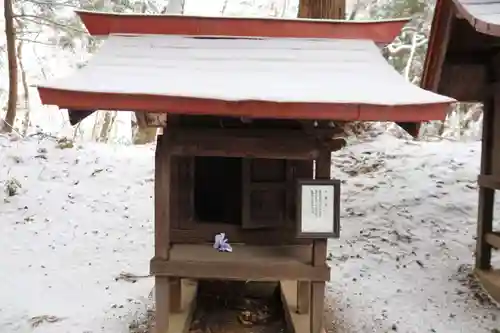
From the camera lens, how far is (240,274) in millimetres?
3686

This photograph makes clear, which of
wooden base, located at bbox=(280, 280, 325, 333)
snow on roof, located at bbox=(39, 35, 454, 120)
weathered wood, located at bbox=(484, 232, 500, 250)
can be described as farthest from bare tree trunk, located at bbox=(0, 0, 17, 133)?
weathered wood, located at bbox=(484, 232, 500, 250)

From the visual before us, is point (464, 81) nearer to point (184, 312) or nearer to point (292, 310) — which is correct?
point (292, 310)

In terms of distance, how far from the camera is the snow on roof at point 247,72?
3125 millimetres

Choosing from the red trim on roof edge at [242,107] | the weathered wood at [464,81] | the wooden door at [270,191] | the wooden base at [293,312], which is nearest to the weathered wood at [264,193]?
the wooden door at [270,191]

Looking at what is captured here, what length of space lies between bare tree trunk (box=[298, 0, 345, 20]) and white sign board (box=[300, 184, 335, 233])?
398 cm

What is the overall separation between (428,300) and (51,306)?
3.22 metres

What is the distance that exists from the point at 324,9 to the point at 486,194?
3.03m

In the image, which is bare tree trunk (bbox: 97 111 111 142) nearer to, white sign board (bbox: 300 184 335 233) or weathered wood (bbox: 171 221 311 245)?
weathered wood (bbox: 171 221 311 245)

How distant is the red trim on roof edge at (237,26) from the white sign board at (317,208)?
3.84 ft

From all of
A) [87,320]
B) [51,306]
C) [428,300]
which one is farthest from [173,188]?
[428,300]

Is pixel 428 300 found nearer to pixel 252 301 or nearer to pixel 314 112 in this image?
pixel 252 301

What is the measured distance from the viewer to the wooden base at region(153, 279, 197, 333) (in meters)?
4.03

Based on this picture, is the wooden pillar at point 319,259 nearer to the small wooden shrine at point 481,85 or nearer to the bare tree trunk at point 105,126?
the small wooden shrine at point 481,85

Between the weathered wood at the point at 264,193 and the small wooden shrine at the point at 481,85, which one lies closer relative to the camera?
the weathered wood at the point at 264,193
